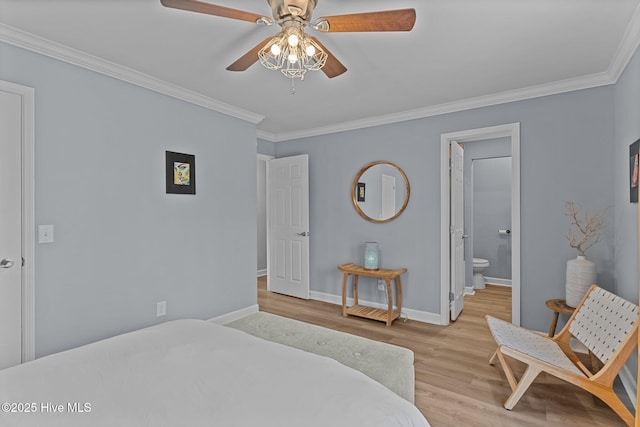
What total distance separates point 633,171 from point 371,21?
84.4 inches

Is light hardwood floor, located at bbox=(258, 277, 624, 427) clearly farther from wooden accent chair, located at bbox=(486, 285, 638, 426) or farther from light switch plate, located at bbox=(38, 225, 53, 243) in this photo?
light switch plate, located at bbox=(38, 225, 53, 243)

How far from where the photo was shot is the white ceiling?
75.0 inches

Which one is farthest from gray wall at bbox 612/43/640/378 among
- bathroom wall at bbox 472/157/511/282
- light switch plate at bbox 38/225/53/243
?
light switch plate at bbox 38/225/53/243

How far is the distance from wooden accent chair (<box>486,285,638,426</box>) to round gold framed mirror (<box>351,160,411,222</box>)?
1.75 metres

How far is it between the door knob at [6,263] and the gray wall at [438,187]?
3.19m

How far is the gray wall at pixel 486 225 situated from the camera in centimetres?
497

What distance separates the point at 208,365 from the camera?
1.33 metres

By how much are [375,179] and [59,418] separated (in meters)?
3.63

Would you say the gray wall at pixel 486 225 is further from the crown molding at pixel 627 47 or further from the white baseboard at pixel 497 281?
the crown molding at pixel 627 47

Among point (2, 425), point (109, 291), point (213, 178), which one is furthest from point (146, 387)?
point (213, 178)

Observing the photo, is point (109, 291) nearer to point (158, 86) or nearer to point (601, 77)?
point (158, 86)

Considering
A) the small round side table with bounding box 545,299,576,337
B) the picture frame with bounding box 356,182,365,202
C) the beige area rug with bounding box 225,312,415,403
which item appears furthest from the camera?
the picture frame with bounding box 356,182,365,202

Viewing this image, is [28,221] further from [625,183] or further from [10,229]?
[625,183]

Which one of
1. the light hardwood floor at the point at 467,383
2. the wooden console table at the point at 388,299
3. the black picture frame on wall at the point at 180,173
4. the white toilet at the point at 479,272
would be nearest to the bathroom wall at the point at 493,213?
the white toilet at the point at 479,272
